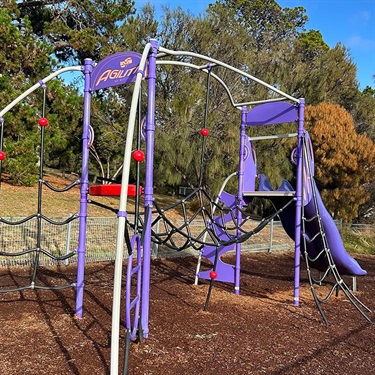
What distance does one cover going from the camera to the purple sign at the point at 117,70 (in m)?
4.02

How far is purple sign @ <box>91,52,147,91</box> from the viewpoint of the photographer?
402cm

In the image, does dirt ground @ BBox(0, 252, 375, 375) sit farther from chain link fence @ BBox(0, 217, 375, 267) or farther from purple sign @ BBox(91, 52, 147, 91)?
purple sign @ BBox(91, 52, 147, 91)

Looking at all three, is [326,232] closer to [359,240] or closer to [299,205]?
[299,205]

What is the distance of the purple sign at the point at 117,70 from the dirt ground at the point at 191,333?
2329 mm

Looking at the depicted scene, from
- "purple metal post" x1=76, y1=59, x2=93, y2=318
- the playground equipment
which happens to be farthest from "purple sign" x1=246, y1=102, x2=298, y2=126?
"purple metal post" x1=76, y1=59, x2=93, y2=318

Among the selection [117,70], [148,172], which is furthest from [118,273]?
[117,70]

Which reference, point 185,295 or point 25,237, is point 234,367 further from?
point 25,237

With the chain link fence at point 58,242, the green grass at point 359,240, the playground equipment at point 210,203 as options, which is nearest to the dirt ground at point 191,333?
the playground equipment at point 210,203

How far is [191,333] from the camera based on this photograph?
13.3 feet

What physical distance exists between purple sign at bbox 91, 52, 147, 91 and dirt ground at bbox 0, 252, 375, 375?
2329mm

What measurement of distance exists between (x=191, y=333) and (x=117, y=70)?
2.58 m

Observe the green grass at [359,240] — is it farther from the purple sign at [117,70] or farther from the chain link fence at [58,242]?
the purple sign at [117,70]

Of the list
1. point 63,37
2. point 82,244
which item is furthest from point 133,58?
point 63,37

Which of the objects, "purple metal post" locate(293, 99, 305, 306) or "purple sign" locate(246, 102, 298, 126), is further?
"purple sign" locate(246, 102, 298, 126)
